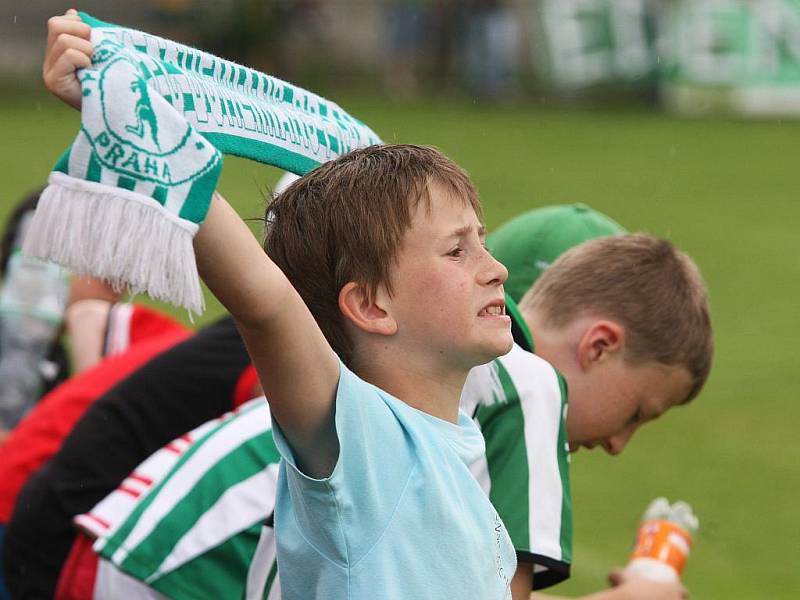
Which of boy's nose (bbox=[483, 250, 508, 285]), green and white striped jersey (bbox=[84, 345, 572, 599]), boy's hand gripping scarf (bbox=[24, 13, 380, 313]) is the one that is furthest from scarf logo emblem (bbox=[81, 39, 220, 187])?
green and white striped jersey (bbox=[84, 345, 572, 599])

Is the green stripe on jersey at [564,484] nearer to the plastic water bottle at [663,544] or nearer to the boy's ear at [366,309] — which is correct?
the plastic water bottle at [663,544]

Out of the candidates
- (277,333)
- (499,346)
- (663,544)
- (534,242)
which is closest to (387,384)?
(499,346)

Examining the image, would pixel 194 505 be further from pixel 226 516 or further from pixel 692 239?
pixel 692 239

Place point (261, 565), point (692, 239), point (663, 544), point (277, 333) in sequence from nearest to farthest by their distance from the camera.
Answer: point (277, 333) < point (261, 565) < point (663, 544) < point (692, 239)

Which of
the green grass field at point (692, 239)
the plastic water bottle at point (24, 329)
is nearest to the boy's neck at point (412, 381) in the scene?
the green grass field at point (692, 239)

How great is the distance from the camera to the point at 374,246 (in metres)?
1.94

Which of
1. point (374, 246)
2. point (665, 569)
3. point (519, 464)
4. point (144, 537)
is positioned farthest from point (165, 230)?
point (665, 569)

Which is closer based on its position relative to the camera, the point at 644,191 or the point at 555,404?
the point at 555,404

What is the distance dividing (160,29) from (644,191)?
38.6 ft

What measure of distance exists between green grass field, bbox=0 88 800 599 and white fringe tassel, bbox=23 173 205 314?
40.6 inches

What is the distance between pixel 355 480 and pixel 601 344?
1.14 m

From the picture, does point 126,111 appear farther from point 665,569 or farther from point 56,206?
point 665,569

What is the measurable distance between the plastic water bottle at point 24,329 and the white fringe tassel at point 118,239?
3.21 metres

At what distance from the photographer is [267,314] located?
1.66 m
